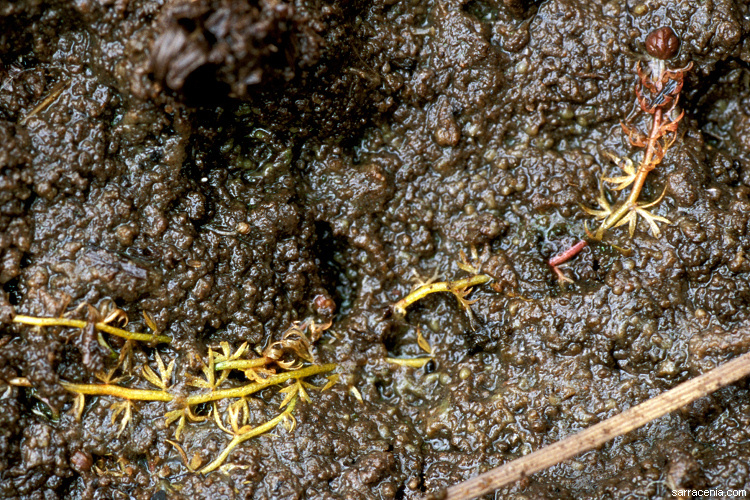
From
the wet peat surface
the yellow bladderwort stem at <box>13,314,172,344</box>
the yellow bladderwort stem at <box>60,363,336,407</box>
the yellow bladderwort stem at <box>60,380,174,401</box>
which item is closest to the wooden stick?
the wet peat surface

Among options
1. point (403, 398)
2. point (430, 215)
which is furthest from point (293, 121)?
point (403, 398)

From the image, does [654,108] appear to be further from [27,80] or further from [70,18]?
[27,80]

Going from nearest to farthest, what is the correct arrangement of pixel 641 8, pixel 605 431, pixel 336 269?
pixel 605 431 < pixel 641 8 < pixel 336 269

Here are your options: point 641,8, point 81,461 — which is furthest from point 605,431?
point 81,461

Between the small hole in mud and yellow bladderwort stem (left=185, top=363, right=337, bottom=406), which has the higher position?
the small hole in mud

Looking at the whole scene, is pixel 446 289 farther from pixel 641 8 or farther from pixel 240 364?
pixel 641 8

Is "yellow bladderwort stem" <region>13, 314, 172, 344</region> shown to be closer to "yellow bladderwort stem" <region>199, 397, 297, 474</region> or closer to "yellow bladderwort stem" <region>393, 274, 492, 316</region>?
"yellow bladderwort stem" <region>199, 397, 297, 474</region>

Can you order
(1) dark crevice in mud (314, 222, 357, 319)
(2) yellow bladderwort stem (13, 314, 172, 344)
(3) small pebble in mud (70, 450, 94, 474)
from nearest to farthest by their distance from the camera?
(2) yellow bladderwort stem (13, 314, 172, 344), (3) small pebble in mud (70, 450, 94, 474), (1) dark crevice in mud (314, 222, 357, 319)
